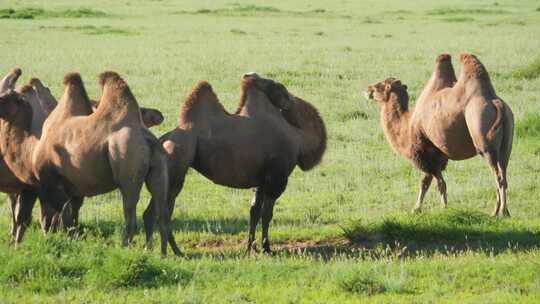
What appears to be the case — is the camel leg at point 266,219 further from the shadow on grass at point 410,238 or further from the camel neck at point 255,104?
the camel neck at point 255,104

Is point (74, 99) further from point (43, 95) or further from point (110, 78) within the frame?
point (43, 95)

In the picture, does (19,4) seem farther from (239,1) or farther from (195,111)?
(195,111)

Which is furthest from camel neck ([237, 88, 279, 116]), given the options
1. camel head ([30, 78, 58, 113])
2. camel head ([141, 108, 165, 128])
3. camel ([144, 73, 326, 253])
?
camel head ([30, 78, 58, 113])

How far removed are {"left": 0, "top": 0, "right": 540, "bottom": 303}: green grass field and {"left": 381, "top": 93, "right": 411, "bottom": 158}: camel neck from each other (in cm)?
70

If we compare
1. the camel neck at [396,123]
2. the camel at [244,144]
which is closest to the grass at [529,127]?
the camel neck at [396,123]

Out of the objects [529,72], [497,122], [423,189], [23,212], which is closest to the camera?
[23,212]

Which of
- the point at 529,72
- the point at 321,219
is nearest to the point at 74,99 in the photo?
the point at 321,219

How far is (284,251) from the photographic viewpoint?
10.0 meters

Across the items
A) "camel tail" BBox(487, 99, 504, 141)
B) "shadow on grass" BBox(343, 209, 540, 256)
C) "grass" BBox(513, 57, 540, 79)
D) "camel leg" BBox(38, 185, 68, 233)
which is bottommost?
"grass" BBox(513, 57, 540, 79)

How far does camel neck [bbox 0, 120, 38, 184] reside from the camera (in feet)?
32.7

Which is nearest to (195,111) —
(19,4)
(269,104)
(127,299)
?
(269,104)

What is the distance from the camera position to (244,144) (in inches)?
404

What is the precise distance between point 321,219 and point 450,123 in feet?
6.37

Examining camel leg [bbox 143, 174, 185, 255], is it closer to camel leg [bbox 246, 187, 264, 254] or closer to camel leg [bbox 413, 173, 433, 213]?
camel leg [bbox 246, 187, 264, 254]
